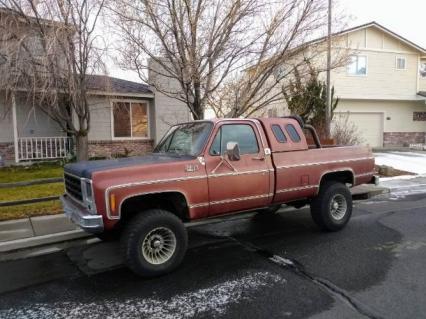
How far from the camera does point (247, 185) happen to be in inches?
220

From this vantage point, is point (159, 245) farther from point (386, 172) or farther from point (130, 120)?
point (130, 120)

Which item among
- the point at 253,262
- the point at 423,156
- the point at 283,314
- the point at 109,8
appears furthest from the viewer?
the point at 423,156

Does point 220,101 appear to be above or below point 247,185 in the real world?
above

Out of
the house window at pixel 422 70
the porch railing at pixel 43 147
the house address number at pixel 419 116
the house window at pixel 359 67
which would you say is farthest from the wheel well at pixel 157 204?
the house window at pixel 422 70

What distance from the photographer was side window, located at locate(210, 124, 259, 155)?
5.49m

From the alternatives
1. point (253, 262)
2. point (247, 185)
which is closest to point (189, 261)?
point (253, 262)

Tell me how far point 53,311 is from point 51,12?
8.84 m

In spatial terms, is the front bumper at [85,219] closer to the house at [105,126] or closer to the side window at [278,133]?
the side window at [278,133]

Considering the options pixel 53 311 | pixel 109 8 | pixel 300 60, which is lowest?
pixel 53 311

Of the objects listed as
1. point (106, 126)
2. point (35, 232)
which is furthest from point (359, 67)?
point (35, 232)

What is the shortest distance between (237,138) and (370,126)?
21.4 meters

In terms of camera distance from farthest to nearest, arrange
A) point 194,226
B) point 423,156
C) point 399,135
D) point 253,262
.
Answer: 1. point 399,135
2. point 423,156
3. point 194,226
4. point 253,262

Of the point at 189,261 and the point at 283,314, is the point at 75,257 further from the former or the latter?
the point at 283,314

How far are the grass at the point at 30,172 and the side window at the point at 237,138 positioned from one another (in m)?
8.36
